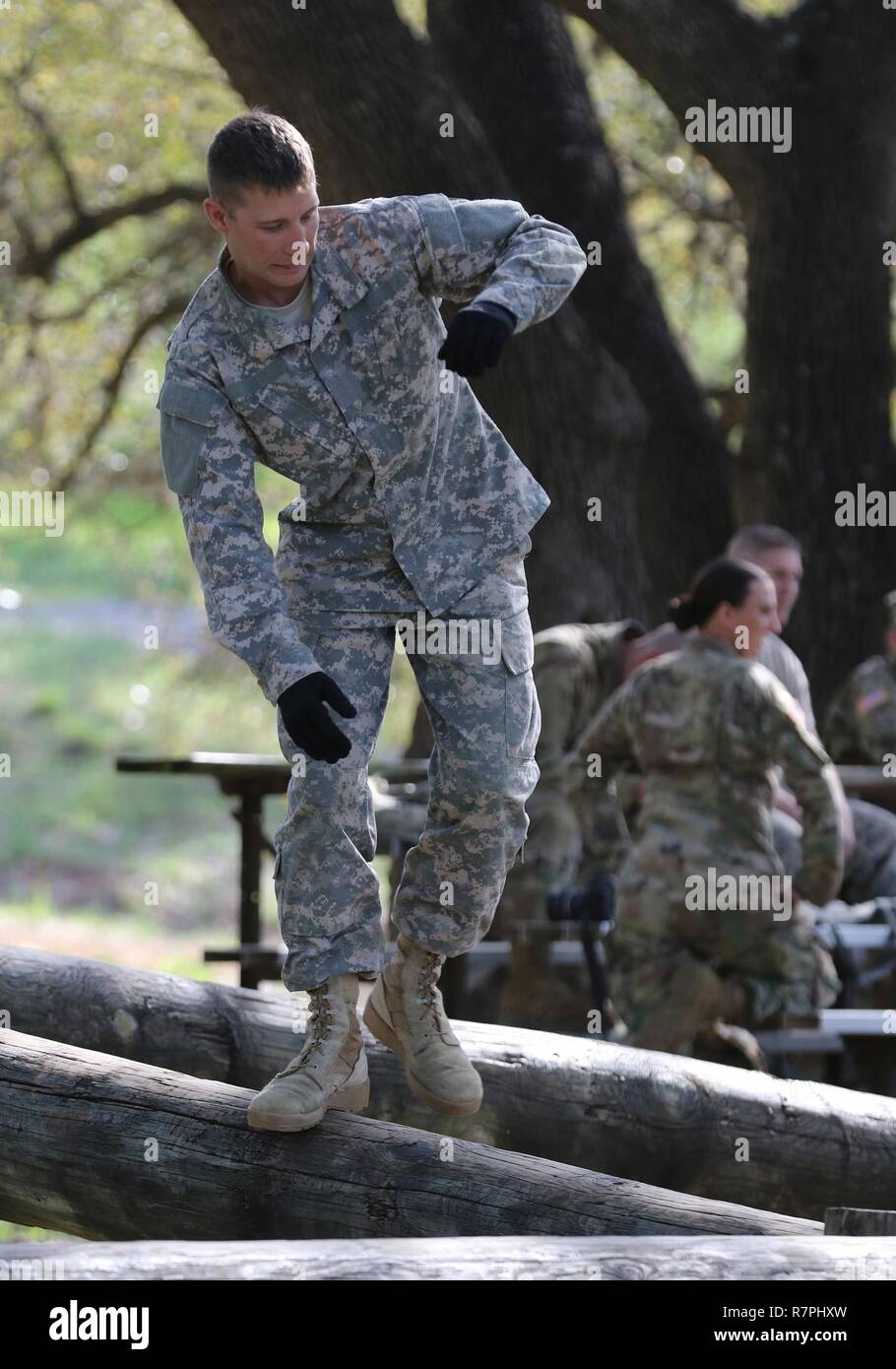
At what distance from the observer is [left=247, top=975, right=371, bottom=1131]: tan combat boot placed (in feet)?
12.3

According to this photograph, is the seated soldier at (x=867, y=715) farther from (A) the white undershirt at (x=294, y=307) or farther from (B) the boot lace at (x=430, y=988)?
(A) the white undershirt at (x=294, y=307)

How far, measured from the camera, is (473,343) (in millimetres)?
3418

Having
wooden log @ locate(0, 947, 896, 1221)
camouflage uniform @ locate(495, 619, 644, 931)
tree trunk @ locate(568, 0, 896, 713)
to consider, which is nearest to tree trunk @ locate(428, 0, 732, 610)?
tree trunk @ locate(568, 0, 896, 713)

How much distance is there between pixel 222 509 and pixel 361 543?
1.04 feet

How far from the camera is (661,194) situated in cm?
1520

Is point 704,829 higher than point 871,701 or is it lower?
lower

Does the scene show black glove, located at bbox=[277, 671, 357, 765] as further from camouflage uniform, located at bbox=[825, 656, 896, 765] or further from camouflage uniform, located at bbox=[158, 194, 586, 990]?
camouflage uniform, located at bbox=[825, 656, 896, 765]

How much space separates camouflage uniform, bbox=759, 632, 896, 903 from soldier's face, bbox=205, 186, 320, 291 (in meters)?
4.60

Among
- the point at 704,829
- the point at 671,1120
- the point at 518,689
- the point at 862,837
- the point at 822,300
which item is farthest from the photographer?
the point at 822,300

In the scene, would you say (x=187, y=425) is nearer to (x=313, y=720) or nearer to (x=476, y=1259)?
(x=313, y=720)

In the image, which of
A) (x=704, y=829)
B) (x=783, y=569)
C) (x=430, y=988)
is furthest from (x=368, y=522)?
(x=783, y=569)

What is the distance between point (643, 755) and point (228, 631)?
137 inches

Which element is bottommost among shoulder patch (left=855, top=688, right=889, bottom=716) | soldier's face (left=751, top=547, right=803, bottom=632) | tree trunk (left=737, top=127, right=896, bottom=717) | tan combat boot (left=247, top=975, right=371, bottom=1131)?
tan combat boot (left=247, top=975, right=371, bottom=1131)
